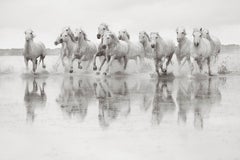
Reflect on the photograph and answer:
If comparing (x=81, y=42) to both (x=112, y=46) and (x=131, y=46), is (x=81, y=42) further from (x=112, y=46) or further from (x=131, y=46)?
(x=131, y=46)

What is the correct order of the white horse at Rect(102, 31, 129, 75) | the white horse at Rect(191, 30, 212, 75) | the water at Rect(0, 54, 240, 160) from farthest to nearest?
the white horse at Rect(102, 31, 129, 75), the white horse at Rect(191, 30, 212, 75), the water at Rect(0, 54, 240, 160)

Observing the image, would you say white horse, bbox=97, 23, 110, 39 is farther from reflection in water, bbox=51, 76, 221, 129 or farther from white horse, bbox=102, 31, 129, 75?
reflection in water, bbox=51, 76, 221, 129

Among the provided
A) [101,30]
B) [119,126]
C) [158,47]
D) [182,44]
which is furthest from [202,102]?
[101,30]

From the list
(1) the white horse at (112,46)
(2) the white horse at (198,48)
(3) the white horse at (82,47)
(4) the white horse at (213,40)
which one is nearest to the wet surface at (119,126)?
(2) the white horse at (198,48)

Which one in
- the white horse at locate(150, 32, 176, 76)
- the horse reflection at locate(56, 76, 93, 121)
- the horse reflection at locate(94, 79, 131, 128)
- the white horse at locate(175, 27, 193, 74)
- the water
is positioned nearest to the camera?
the water

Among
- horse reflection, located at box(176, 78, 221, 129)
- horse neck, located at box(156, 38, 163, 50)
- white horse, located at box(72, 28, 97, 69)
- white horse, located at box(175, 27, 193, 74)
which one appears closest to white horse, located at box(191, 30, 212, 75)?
white horse, located at box(175, 27, 193, 74)

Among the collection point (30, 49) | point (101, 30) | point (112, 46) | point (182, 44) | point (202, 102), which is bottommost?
point (202, 102)

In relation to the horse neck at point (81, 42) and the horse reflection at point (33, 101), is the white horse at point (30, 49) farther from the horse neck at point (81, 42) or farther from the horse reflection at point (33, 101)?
the horse reflection at point (33, 101)

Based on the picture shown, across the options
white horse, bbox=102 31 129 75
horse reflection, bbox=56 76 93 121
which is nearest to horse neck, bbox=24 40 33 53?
white horse, bbox=102 31 129 75

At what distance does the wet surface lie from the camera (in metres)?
9.02

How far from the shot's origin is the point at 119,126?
38.1 ft

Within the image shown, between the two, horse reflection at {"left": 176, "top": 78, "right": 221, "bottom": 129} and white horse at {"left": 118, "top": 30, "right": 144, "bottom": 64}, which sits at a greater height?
white horse at {"left": 118, "top": 30, "right": 144, "bottom": 64}

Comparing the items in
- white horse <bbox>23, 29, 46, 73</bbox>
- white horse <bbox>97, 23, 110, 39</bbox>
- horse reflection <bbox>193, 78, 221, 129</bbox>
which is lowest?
horse reflection <bbox>193, 78, 221, 129</bbox>

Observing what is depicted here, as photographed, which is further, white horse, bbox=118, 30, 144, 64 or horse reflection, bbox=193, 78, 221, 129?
white horse, bbox=118, 30, 144, 64
